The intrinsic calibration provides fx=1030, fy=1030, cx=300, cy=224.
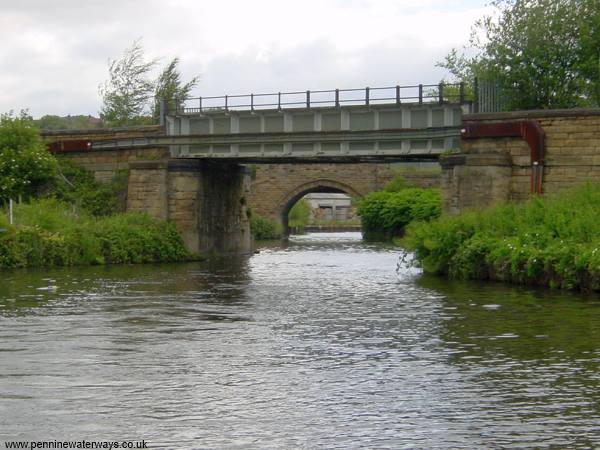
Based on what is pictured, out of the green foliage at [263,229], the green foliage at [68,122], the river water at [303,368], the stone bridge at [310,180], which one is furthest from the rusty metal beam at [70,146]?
the green foliage at [68,122]

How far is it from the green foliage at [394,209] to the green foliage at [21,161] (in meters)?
27.7

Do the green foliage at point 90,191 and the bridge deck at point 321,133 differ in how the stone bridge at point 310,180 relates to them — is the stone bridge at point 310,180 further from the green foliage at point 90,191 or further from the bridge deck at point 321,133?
the bridge deck at point 321,133

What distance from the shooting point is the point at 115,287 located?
2477cm

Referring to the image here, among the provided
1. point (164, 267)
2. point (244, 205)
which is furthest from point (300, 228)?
point (164, 267)

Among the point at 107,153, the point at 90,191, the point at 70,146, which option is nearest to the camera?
the point at 90,191

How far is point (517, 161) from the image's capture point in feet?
105

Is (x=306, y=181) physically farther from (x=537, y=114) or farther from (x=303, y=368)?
(x=303, y=368)

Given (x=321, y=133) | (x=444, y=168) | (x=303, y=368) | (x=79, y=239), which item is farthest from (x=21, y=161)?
(x=303, y=368)

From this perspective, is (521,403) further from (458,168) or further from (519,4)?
(519,4)

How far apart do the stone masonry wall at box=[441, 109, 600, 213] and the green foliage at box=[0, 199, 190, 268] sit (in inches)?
411

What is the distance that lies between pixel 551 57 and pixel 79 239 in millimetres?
20685

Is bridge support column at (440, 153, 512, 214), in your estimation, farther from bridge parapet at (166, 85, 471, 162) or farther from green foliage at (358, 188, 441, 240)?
green foliage at (358, 188, 441, 240)

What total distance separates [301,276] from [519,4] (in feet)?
72.1

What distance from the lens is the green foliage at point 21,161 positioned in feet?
125
